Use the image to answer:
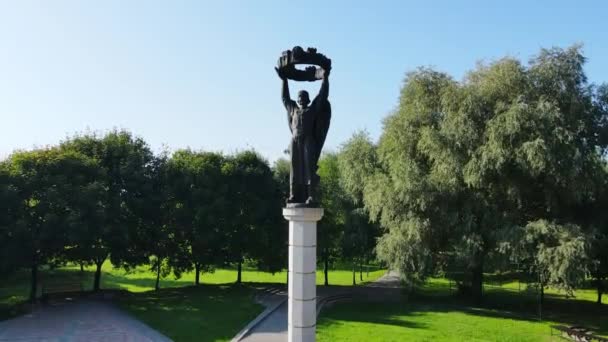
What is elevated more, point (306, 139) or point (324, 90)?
point (324, 90)

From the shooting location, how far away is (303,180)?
984cm

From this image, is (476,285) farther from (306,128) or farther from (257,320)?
(306,128)

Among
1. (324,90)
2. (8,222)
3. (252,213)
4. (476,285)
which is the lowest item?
(476,285)

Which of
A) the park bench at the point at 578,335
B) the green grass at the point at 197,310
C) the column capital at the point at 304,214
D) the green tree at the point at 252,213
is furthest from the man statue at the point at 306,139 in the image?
the green tree at the point at 252,213

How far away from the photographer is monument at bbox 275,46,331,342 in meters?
9.27

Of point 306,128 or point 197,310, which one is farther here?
point 197,310

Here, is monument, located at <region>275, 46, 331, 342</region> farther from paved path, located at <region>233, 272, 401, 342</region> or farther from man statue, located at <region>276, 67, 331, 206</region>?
paved path, located at <region>233, 272, 401, 342</region>

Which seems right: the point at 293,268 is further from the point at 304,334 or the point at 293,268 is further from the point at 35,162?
the point at 35,162

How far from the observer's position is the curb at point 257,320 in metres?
19.4

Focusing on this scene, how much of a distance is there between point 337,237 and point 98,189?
16.1 m

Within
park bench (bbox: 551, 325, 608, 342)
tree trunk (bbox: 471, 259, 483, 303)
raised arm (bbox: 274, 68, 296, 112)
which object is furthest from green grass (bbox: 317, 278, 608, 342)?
raised arm (bbox: 274, 68, 296, 112)

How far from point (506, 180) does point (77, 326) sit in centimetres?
2188

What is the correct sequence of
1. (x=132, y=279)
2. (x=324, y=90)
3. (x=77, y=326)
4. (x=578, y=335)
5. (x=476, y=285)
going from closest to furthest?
(x=324, y=90)
(x=578, y=335)
(x=77, y=326)
(x=476, y=285)
(x=132, y=279)

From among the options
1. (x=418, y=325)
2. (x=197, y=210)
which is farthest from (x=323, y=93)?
(x=197, y=210)
